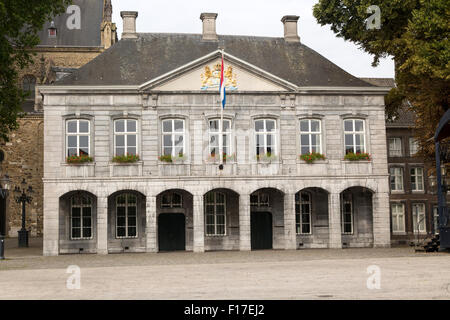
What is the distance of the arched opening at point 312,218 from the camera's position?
95.0 feet

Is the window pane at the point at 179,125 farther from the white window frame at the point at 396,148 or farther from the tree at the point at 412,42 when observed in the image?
the white window frame at the point at 396,148

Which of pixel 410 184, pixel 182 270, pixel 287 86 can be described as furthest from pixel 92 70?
pixel 410 184

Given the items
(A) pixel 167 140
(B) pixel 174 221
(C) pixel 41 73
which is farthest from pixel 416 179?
(C) pixel 41 73

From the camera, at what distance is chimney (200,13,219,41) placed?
31391 mm

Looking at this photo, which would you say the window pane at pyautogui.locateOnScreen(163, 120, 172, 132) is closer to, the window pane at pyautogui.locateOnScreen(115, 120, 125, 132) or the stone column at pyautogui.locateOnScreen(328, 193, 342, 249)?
the window pane at pyautogui.locateOnScreen(115, 120, 125, 132)

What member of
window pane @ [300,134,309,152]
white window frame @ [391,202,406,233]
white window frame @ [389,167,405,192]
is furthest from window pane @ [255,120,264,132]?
white window frame @ [391,202,406,233]

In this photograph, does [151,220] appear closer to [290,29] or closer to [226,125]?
[226,125]

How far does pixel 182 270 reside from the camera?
1695 cm

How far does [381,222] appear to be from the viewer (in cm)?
2847

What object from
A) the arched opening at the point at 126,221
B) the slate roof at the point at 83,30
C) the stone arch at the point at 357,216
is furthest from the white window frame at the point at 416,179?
the slate roof at the point at 83,30

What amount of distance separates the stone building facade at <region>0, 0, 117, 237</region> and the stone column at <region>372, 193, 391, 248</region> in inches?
905

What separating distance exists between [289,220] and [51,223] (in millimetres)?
10237
